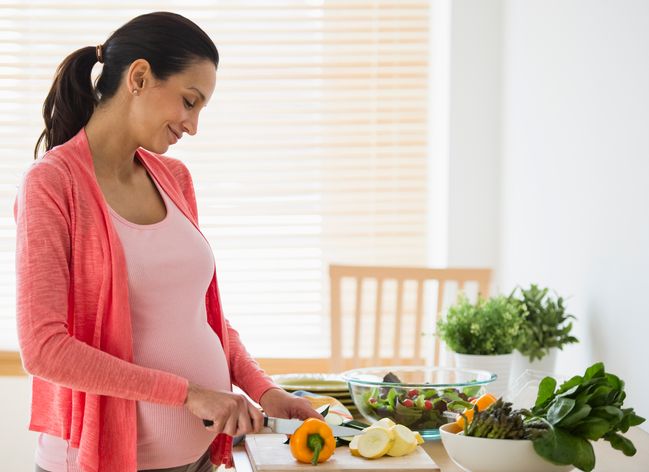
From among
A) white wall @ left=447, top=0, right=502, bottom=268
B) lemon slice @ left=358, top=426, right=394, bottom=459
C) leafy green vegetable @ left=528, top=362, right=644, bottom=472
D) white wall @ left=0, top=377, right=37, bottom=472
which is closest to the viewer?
leafy green vegetable @ left=528, top=362, right=644, bottom=472

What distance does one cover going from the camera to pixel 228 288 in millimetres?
3115

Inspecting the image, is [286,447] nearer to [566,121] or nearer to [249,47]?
[566,121]

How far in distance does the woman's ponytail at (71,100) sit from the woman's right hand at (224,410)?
0.46 meters


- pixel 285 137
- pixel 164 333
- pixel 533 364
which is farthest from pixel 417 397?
pixel 285 137

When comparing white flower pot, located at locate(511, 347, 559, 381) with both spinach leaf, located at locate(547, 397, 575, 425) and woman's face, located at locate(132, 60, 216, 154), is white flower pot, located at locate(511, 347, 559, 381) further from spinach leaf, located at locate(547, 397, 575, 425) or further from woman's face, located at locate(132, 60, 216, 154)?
woman's face, located at locate(132, 60, 216, 154)

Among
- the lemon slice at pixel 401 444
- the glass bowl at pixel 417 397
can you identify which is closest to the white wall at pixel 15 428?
the glass bowl at pixel 417 397

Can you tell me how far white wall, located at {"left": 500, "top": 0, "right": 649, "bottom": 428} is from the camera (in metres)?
1.69

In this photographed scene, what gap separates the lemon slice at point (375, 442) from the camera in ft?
4.01

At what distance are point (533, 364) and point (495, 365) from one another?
0.12 meters

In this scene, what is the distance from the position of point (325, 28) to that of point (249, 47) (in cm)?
28

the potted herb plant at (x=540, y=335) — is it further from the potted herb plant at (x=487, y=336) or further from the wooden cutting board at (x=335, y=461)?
the wooden cutting board at (x=335, y=461)

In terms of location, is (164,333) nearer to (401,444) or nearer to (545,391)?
(401,444)

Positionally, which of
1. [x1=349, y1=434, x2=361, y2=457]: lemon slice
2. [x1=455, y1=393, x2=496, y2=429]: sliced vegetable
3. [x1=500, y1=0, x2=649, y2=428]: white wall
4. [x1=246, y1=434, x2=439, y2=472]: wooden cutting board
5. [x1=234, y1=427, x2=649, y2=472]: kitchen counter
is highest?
[x1=500, y1=0, x2=649, y2=428]: white wall

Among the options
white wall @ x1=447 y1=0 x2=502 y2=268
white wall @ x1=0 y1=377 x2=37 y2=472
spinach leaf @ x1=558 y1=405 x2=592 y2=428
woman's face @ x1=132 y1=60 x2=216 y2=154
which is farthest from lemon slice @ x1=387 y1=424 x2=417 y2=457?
white wall @ x1=0 y1=377 x2=37 y2=472
